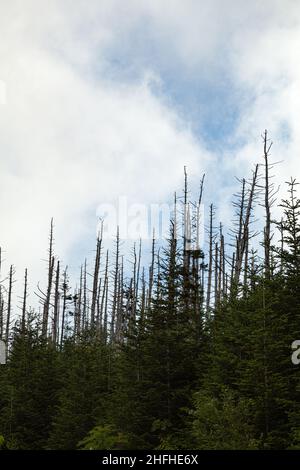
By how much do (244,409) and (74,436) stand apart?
700 cm

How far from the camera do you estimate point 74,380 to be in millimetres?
14828

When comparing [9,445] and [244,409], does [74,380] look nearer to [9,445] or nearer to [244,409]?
[9,445]

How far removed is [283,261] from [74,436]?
317 inches

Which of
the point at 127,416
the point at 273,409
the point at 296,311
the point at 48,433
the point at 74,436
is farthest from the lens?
the point at 48,433

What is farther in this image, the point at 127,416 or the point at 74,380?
the point at 74,380

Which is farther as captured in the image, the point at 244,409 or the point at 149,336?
the point at 149,336

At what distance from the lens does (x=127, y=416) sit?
1241 centimetres
